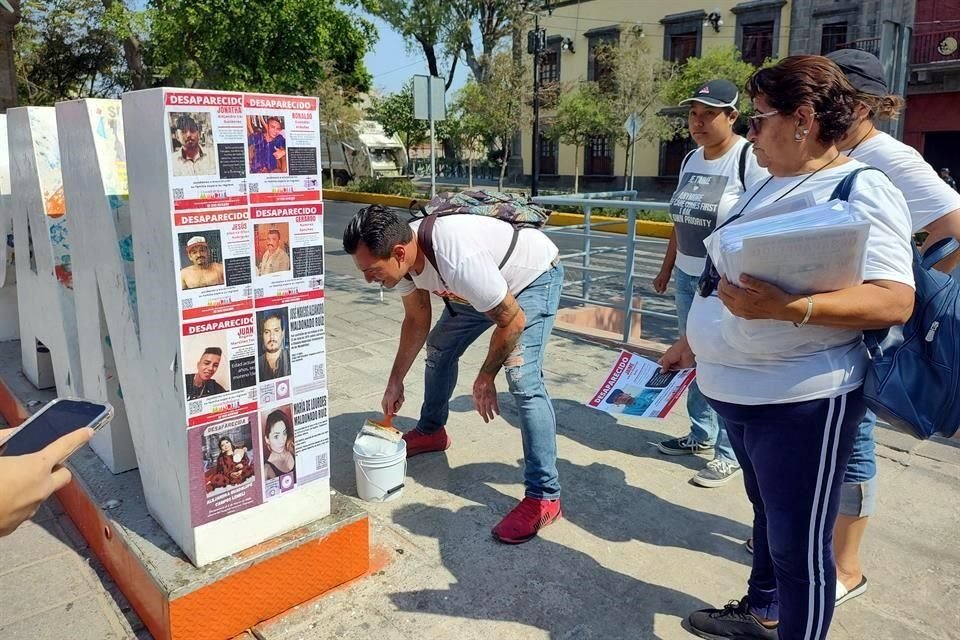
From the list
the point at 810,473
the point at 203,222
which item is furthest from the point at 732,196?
the point at 203,222

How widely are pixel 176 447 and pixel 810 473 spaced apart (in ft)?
6.37

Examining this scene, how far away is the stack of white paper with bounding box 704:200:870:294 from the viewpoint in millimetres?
1625

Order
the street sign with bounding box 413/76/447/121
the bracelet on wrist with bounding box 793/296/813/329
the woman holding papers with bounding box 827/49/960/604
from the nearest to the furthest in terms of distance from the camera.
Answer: the bracelet on wrist with bounding box 793/296/813/329, the woman holding papers with bounding box 827/49/960/604, the street sign with bounding box 413/76/447/121

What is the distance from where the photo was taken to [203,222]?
2184mm

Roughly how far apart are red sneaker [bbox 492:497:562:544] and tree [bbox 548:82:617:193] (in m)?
20.8

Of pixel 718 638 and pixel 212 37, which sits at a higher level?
pixel 212 37

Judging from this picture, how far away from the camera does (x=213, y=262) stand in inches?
87.6

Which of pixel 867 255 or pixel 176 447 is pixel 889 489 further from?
pixel 176 447

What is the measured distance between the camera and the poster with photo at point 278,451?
250 cm

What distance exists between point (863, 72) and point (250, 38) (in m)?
14.6

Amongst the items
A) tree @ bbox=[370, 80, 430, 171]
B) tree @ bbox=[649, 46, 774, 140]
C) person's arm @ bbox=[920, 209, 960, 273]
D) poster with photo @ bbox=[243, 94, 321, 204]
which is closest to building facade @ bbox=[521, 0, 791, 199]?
tree @ bbox=[649, 46, 774, 140]

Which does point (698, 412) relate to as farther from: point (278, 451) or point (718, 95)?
point (278, 451)

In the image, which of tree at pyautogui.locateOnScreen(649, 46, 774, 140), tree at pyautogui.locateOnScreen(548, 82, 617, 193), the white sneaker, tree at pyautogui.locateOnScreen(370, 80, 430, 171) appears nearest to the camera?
the white sneaker

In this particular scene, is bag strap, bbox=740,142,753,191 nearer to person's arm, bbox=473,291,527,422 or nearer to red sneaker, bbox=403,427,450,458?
person's arm, bbox=473,291,527,422
